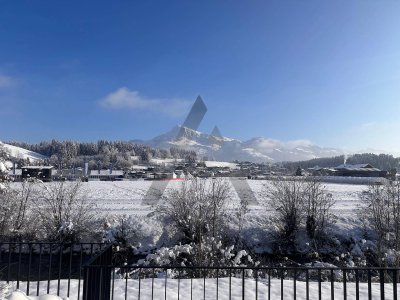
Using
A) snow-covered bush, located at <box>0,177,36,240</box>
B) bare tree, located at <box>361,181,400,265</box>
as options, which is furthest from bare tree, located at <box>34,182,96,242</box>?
bare tree, located at <box>361,181,400,265</box>

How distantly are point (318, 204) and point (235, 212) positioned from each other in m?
6.89

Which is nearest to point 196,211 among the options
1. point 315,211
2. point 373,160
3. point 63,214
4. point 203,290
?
point 315,211

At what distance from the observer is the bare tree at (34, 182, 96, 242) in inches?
905

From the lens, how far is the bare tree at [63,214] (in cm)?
2298

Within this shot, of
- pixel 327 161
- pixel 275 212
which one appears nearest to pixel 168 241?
pixel 275 212

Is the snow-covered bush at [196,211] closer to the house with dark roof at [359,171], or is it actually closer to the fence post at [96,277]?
the fence post at [96,277]

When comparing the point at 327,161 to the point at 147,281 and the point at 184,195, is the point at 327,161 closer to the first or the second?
the point at 184,195

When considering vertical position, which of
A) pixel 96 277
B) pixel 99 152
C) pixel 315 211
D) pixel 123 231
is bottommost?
pixel 123 231

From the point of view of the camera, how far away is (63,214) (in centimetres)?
2488

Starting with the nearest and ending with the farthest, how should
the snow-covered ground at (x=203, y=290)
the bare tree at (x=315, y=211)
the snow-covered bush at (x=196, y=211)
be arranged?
the snow-covered ground at (x=203, y=290) → the snow-covered bush at (x=196, y=211) → the bare tree at (x=315, y=211)

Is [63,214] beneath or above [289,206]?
beneath

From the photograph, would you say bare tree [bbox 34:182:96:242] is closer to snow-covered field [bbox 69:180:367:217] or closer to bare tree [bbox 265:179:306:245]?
snow-covered field [bbox 69:180:367:217]

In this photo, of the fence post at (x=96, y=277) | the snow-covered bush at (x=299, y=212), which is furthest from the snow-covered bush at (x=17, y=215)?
the fence post at (x=96, y=277)

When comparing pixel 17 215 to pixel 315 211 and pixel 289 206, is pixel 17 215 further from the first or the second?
pixel 315 211
